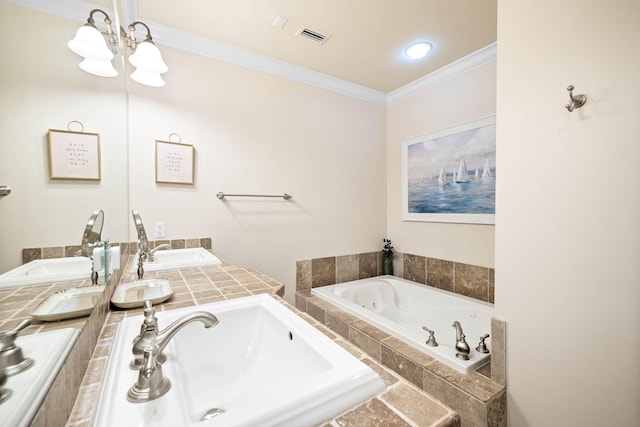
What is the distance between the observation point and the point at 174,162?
180cm

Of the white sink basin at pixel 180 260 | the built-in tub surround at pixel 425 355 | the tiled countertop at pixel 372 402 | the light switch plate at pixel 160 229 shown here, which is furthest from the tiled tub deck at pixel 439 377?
the light switch plate at pixel 160 229

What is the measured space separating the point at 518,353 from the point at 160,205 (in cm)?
208

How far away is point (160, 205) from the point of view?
5.80 ft

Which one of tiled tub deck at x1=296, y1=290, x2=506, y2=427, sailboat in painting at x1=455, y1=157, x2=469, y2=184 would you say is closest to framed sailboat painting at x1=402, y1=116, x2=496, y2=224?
sailboat in painting at x1=455, y1=157, x2=469, y2=184

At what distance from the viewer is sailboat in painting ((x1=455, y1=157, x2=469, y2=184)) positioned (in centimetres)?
217

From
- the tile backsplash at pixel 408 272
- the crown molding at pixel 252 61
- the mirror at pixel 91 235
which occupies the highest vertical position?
the crown molding at pixel 252 61

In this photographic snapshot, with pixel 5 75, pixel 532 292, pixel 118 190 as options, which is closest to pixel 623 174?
pixel 532 292

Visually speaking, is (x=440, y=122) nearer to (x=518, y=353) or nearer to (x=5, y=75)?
(x=518, y=353)

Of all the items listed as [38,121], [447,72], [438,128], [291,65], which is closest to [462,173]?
[438,128]

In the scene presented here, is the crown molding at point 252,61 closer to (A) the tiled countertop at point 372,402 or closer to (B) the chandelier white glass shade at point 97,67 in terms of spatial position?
(B) the chandelier white glass shade at point 97,67

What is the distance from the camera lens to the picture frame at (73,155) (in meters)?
0.64

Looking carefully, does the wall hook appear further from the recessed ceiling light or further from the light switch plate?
the light switch plate

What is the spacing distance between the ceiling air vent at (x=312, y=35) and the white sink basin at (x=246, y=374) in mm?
1717

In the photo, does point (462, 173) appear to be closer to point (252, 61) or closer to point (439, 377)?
point (439, 377)
